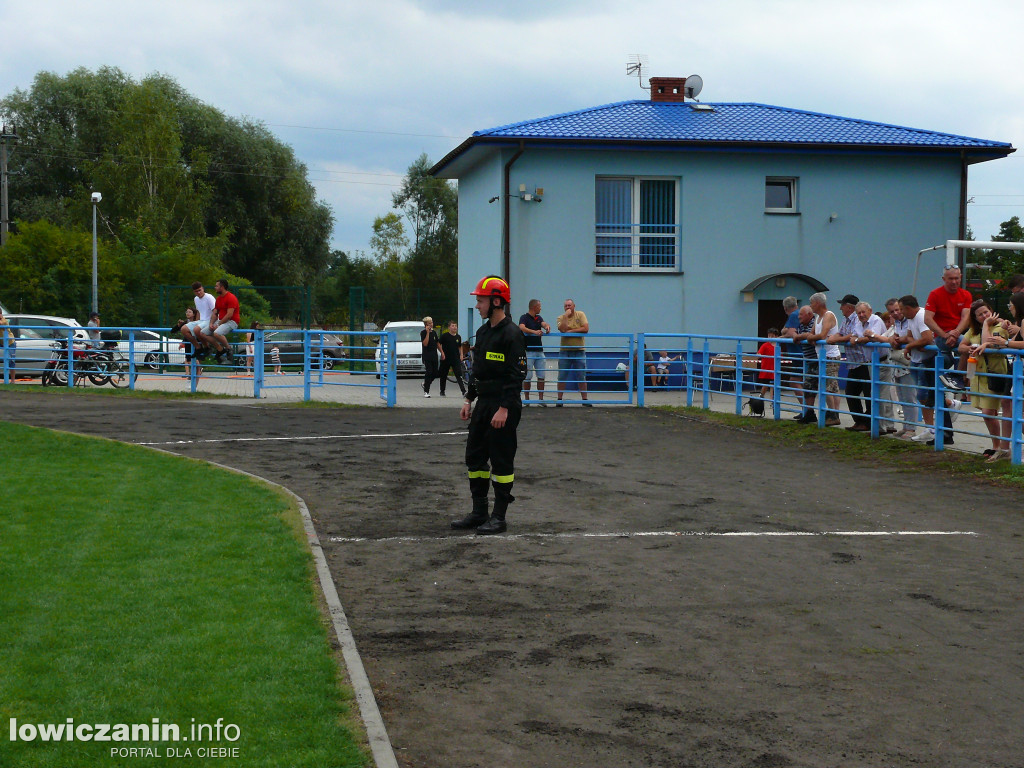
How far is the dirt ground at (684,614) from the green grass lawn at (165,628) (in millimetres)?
375

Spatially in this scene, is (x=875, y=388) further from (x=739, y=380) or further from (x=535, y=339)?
(x=535, y=339)

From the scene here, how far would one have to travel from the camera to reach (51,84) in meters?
60.7

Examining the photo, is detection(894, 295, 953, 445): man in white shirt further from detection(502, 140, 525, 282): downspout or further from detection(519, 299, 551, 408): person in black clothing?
detection(502, 140, 525, 282): downspout

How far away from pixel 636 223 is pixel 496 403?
19347 mm

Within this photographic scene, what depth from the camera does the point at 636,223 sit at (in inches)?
1095

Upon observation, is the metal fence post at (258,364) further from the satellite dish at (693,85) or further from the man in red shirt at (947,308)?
the satellite dish at (693,85)

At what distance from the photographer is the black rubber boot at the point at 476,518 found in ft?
30.6

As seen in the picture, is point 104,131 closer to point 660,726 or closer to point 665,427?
point 665,427

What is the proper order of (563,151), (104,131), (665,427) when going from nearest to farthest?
(665,427) < (563,151) < (104,131)

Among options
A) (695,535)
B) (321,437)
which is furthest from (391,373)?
(695,535)

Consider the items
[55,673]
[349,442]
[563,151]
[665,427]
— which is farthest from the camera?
[563,151]

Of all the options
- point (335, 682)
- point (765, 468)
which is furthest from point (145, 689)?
point (765, 468)

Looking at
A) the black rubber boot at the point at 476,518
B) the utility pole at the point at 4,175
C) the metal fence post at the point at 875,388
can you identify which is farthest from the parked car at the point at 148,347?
the utility pole at the point at 4,175

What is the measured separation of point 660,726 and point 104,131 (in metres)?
61.0
